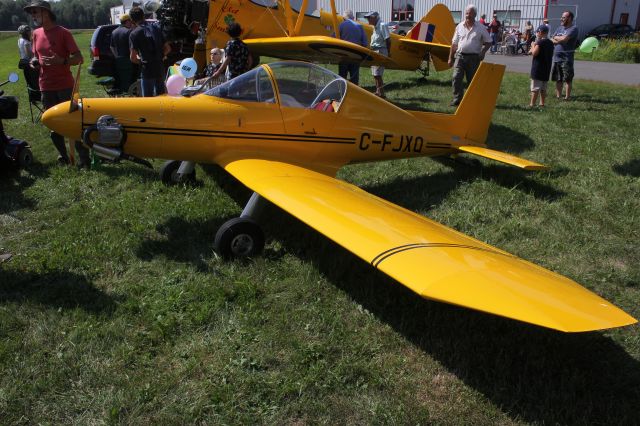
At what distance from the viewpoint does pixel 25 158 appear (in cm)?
695

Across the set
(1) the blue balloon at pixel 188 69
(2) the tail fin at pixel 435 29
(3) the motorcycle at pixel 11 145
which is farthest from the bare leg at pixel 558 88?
(3) the motorcycle at pixel 11 145

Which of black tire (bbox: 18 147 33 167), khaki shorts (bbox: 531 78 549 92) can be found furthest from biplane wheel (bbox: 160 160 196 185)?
khaki shorts (bbox: 531 78 549 92)

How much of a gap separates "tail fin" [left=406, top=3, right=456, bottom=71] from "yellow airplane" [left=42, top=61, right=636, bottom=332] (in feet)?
26.6

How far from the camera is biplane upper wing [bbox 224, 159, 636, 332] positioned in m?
2.45

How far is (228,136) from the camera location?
17.0 ft

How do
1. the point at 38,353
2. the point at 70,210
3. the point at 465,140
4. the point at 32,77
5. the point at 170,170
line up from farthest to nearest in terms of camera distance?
the point at 32,77 < the point at 465,140 < the point at 170,170 < the point at 70,210 < the point at 38,353

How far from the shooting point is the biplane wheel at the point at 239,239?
4457 mm

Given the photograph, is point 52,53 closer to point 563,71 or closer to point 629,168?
Result: point 629,168

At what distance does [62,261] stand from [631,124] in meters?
9.82

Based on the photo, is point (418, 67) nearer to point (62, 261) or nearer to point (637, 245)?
point (637, 245)

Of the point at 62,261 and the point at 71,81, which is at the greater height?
the point at 71,81

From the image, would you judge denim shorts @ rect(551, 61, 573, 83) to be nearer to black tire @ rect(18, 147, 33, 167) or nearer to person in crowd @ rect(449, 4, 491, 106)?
person in crowd @ rect(449, 4, 491, 106)

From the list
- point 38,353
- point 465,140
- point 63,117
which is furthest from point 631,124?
point 38,353

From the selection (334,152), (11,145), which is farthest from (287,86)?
(11,145)
